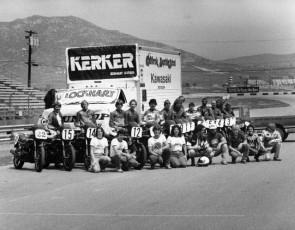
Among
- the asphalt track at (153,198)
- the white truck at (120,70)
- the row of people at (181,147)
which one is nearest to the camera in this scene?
the asphalt track at (153,198)

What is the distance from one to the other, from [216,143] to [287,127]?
32.7 ft

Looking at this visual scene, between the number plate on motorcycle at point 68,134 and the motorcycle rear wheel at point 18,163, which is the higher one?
the number plate on motorcycle at point 68,134

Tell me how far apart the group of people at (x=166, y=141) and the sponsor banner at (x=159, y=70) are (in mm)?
3241

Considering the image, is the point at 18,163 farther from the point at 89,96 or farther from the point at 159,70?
the point at 159,70

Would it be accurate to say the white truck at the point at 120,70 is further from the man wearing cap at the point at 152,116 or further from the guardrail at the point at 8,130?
the guardrail at the point at 8,130

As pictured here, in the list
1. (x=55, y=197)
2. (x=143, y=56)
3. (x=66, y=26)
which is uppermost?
(x=66, y=26)

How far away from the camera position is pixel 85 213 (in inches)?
372

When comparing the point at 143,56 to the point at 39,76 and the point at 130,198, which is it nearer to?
the point at 130,198

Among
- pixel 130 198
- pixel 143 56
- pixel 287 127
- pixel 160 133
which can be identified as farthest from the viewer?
pixel 287 127

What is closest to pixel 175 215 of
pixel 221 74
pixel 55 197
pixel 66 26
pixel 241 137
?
pixel 55 197

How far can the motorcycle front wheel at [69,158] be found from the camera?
15.3 meters

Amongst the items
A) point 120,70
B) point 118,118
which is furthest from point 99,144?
point 120,70

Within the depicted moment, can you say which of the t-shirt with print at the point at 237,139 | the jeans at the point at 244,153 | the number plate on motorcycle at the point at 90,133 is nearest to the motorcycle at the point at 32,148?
the number plate on motorcycle at the point at 90,133

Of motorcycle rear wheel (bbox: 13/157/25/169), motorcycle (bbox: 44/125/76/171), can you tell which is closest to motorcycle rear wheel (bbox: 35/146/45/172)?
motorcycle (bbox: 44/125/76/171)
